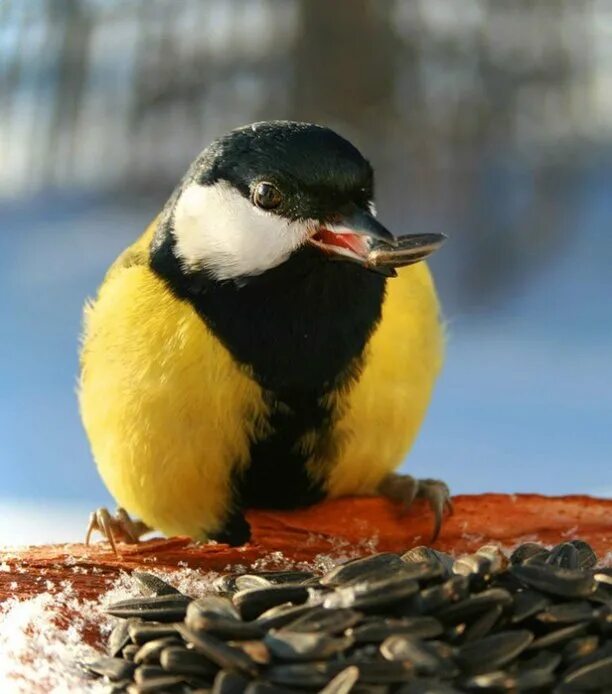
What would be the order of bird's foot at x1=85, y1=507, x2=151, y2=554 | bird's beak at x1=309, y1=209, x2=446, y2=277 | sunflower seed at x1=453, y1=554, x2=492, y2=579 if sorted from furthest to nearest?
bird's foot at x1=85, y1=507, x2=151, y2=554
bird's beak at x1=309, y1=209, x2=446, y2=277
sunflower seed at x1=453, y1=554, x2=492, y2=579

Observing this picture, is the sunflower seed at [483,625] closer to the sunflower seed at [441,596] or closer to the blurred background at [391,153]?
the sunflower seed at [441,596]

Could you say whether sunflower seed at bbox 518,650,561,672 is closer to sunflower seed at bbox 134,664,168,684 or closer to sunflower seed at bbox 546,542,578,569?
sunflower seed at bbox 546,542,578,569

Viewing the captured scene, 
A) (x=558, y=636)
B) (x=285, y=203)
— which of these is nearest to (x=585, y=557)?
(x=558, y=636)

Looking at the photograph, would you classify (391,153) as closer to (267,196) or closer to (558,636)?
(267,196)

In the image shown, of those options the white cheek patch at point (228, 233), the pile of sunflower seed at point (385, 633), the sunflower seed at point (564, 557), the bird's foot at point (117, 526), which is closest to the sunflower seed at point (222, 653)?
the pile of sunflower seed at point (385, 633)

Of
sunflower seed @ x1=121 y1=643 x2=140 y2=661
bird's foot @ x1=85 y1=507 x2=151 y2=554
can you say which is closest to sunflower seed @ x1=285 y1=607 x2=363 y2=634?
sunflower seed @ x1=121 y1=643 x2=140 y2=661

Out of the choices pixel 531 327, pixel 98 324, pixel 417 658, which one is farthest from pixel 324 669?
pixel 531 327

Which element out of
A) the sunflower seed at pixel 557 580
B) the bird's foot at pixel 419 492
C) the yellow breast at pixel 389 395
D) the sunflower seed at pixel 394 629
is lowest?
the sunflower seed at pixel 394 629
